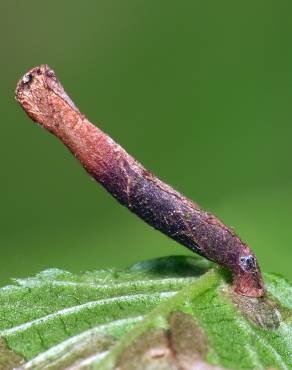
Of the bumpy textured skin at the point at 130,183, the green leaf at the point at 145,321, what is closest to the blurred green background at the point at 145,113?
the green leaf at the point at 145,321

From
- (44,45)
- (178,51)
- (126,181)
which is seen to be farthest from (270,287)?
(44,45)

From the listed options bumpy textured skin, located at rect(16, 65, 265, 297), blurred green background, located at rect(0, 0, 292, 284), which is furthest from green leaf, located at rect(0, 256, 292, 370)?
blurred green background, located at rect(0, 0, 292, 284)

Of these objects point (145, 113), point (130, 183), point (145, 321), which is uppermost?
point (145, 113)

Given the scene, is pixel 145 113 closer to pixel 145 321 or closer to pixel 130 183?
pixel 130 183

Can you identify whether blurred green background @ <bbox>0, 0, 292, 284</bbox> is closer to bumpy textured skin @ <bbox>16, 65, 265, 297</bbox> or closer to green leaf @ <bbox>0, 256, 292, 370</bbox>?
Result: green leaf @ <bbox>0, 256, 292, 370</bbox>

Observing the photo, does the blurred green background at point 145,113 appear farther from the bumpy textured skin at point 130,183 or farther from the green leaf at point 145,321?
the bumpy textured skin at point 130,183

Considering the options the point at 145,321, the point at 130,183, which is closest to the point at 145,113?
the point at 130,183
